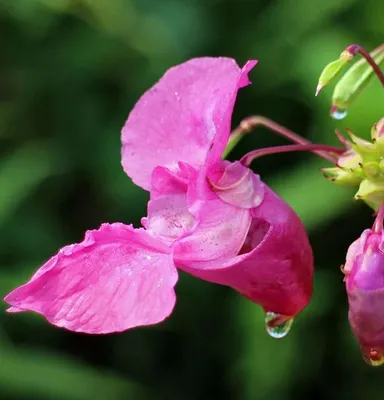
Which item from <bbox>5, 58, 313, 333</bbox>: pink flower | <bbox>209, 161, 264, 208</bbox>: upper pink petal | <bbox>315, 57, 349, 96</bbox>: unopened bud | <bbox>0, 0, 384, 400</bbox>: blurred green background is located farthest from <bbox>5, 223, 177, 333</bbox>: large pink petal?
<bbox>0, 0, 384, 400</bbox>: blurred green background

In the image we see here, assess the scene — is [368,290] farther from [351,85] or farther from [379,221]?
[351,85]

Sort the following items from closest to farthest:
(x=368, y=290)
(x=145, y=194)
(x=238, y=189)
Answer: (x=368, y=290) < (x=238, y=189) < (x=145, y=194)

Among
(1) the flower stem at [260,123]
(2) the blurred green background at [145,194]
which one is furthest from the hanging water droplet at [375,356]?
(2) the blurred green background at [145,194]

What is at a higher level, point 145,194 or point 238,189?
point 238,189

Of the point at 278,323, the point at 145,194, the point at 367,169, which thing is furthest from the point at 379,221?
the point at 145,194

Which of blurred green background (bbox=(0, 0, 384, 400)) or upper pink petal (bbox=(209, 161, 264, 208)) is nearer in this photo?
upper pink petal (bbox=(209, 161, 264, 208))

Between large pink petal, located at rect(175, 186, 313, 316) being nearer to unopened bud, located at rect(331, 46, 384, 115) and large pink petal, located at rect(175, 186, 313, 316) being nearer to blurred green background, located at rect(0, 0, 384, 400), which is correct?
unopened bud, located at rect(331, 46, 384, 115)

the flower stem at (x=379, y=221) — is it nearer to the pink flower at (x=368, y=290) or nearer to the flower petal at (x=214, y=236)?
the pink flower at (x=368, y=290)
